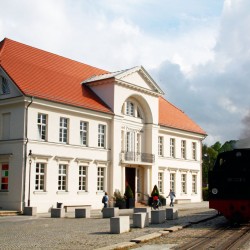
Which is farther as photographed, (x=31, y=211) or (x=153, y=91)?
(x=153, y=91)

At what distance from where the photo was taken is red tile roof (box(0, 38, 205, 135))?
2934cm

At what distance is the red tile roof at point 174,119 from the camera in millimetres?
42250

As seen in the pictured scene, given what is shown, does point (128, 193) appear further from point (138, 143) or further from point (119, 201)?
point (138, 143)

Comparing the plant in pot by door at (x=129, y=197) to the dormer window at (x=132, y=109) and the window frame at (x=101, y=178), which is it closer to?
the window frame at (x=101, y=178)

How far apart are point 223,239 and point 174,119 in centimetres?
3056

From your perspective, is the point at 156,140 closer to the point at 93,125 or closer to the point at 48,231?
the point at 93,125

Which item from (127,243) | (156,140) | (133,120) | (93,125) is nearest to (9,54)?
(93,125)

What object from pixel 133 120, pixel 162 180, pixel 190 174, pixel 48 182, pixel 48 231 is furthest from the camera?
pixel 190 174

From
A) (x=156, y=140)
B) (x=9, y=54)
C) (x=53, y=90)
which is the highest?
(x=9, y=54)

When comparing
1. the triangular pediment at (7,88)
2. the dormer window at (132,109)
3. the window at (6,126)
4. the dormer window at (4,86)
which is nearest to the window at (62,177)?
the window at (6,126)

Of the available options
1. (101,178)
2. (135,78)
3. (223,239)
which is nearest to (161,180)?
(101,178)

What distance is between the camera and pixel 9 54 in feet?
104

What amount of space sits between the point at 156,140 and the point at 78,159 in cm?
1009

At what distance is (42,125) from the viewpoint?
29250mm
